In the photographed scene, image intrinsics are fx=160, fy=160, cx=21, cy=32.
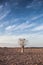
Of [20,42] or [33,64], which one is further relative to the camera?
[20,42]

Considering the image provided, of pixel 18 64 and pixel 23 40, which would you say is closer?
pixel 18 64

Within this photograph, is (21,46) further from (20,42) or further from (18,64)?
(18,64)

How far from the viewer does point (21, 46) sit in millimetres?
49344

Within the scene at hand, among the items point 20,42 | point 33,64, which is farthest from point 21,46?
point 33,64

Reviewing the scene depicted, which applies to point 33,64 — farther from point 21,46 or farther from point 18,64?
point 21,46

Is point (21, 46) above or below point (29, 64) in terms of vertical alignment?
above

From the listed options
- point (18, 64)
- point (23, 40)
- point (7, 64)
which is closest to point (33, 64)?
point (18, 64)

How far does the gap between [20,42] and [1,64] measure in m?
35.1

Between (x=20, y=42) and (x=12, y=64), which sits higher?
(x=20, y=42)

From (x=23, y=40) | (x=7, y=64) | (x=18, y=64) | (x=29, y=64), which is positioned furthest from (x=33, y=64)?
(x=23, y=40)

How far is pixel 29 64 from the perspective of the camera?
555 inches

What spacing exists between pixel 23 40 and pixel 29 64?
113 feet

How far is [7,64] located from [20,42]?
34.9 metres

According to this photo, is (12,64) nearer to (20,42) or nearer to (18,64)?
(18,64)
